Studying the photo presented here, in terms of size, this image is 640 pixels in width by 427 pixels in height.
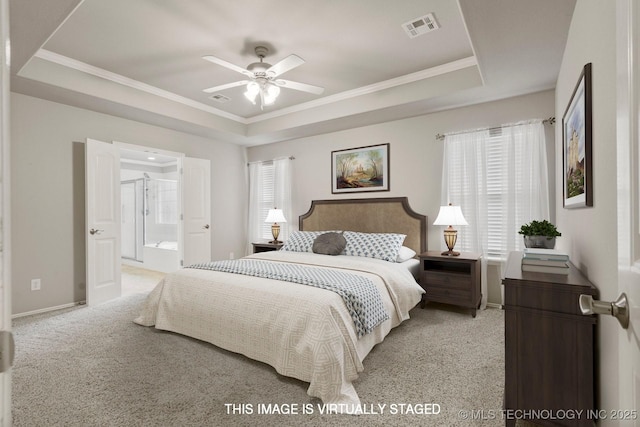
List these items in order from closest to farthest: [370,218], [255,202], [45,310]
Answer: [45,310] → [370,218] → [255,202]

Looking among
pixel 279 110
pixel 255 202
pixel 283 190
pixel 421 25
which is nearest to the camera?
pixel 421 25

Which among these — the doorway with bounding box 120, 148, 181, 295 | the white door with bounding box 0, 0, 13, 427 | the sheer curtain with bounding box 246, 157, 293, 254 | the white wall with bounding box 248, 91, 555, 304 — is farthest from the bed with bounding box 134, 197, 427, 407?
the doorway with bounding box 120, 148, 181, 295

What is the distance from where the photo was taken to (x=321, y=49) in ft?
9.98

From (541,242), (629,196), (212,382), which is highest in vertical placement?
(629,196)

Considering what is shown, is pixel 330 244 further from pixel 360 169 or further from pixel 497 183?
pixel 497 183

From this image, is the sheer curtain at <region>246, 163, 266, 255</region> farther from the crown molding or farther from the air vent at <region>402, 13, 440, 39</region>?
the air vent at <region>402, 13, 440, 39</region>

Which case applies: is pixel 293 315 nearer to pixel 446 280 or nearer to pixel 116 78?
pixel 446 280

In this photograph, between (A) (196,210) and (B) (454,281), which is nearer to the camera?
(B) (454,281)

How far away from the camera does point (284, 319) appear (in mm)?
2123

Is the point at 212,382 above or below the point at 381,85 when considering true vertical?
below

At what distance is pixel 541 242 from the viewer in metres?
Result: 2.12

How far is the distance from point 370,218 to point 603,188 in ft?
10.2

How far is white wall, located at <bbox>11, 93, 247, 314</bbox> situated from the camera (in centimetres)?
341

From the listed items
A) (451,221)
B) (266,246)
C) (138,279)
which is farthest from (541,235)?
(138,279)
